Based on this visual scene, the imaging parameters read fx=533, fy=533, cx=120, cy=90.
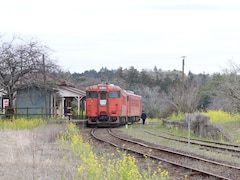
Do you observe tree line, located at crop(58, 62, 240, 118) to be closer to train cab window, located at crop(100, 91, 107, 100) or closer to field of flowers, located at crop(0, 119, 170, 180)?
train cab window, located at crop(100, 91, 107, 100)

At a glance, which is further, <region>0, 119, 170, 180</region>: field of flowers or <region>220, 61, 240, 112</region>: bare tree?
<region>220, 61, 240, 112</region>: bare tree

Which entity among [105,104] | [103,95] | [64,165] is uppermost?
[103,95]

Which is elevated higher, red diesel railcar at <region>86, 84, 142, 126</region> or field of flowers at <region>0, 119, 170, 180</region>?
red diesel railcar at <region>86, 84, 142, 126</region>

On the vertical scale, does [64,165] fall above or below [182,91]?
below

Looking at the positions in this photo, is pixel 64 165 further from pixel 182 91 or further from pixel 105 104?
pixel 182 91

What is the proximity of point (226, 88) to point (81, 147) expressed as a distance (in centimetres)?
2379

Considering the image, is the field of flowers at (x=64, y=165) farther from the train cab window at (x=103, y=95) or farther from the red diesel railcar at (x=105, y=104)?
the train cab window at (x=103, y=95)

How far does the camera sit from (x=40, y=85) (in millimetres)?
39906

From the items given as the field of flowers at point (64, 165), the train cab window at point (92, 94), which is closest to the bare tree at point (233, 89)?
the train cab window at point (92, 94)

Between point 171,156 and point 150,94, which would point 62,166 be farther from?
point 150,94

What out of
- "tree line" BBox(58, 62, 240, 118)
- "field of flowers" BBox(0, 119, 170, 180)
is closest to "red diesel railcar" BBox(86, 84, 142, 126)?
"tree line" BBox(58, 62, 240, 118)

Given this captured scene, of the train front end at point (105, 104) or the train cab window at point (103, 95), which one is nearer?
the train front end at point (105, 104)

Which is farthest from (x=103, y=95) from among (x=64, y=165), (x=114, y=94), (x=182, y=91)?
(x=64, y=165)

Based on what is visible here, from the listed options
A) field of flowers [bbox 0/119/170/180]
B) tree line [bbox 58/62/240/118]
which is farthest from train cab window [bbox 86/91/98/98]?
field of flowers [bbox 0/119/170/180]
